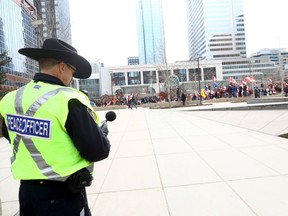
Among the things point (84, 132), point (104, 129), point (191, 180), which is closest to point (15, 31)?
point (191, 180)

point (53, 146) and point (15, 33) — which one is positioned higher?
point (15, 33)

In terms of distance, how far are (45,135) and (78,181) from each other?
342 mm

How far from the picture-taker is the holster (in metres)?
1.68

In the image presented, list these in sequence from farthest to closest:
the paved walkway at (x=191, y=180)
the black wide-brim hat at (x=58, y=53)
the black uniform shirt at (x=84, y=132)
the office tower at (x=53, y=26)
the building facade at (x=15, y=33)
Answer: the building facade at (x=15, y=33)
the office tower at (x=53, y=26)
the paved walkway at (x=191, y=180)
the black wide-brim hat at (x=58, y=53)
the black uniform shirt at (x=84, y=132)

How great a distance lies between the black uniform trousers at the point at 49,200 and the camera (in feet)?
5.44

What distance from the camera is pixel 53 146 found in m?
1.68

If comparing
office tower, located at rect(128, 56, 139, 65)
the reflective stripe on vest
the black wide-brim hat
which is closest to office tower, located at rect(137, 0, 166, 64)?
office tower, located at rect(128, 56, 139, 65)

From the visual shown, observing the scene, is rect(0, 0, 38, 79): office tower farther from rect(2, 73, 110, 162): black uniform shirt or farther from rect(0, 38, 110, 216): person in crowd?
rect(2, 73, 110, 162): black uniform shirt

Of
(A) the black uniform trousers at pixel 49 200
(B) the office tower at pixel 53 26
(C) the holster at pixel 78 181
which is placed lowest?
(A) the black uniform trousers at pixel 49 200

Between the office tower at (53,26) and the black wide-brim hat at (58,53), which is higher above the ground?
the office tower at (53,26)

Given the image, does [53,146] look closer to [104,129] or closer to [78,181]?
[78,181]

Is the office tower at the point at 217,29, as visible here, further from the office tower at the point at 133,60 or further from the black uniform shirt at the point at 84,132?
the black uniform shirt at the point at 84,132

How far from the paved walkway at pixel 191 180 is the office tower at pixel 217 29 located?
146748mm

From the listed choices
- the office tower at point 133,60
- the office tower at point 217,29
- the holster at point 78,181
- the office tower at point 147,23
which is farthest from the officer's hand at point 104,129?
the office tower at point 133,60
